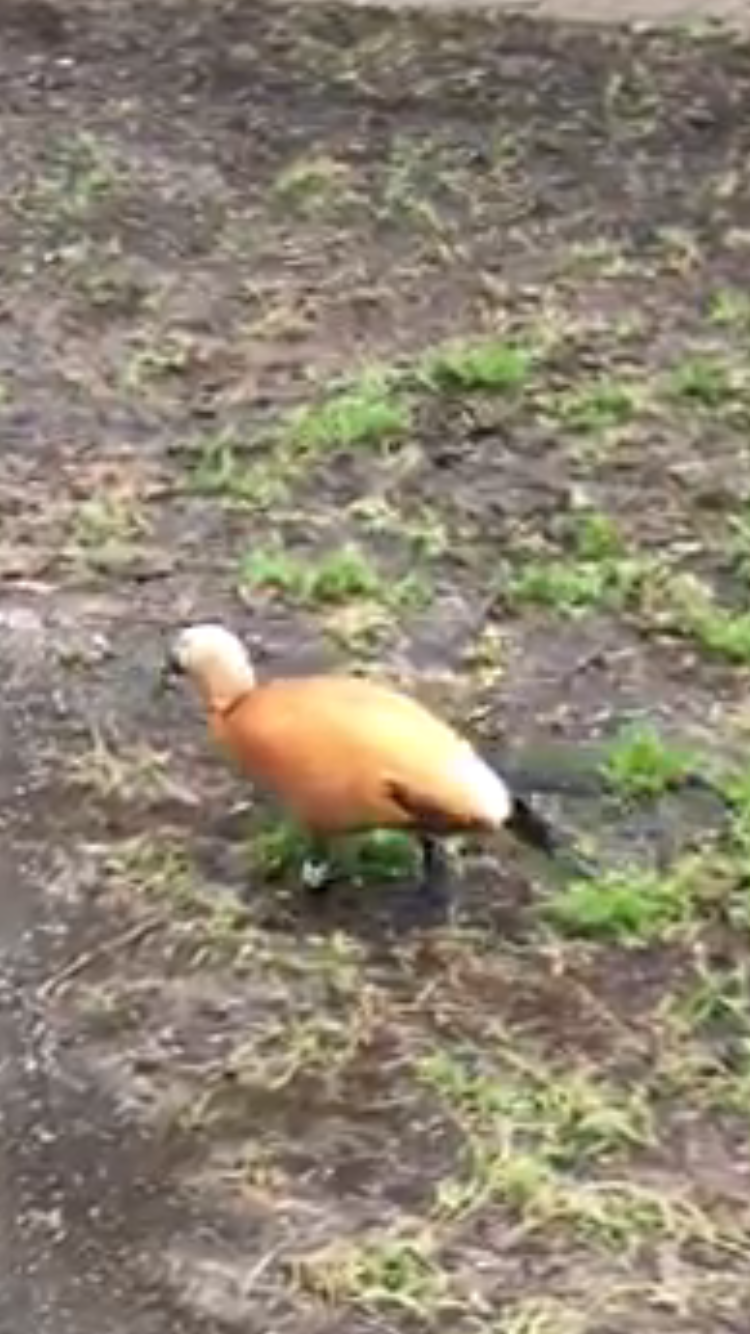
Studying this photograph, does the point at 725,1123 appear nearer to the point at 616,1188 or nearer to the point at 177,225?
the point at 616,1188

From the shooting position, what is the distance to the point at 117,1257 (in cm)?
311

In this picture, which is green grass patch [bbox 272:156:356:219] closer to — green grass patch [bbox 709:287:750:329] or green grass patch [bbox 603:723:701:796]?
green grass patch [bbox 709:287:750:329]

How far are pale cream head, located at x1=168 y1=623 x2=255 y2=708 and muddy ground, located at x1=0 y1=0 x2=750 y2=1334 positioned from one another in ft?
0.54

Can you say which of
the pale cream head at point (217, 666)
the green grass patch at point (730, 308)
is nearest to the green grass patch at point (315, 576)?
the pale cream head at point (217, 666)

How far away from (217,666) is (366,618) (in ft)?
1.87

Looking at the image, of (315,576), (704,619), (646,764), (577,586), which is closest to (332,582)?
(315,576)

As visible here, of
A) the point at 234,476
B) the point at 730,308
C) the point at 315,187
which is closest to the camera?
the point at 234,476

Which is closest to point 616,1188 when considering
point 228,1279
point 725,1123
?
point 725,1123

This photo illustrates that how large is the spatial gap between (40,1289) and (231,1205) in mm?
183

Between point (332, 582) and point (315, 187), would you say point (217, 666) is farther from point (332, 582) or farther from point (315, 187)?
point (315, 187)

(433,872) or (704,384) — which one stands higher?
(433,872)

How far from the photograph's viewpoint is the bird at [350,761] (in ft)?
11.2

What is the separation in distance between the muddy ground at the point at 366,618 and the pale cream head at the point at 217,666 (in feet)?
0.54

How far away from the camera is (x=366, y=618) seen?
13.7ft
